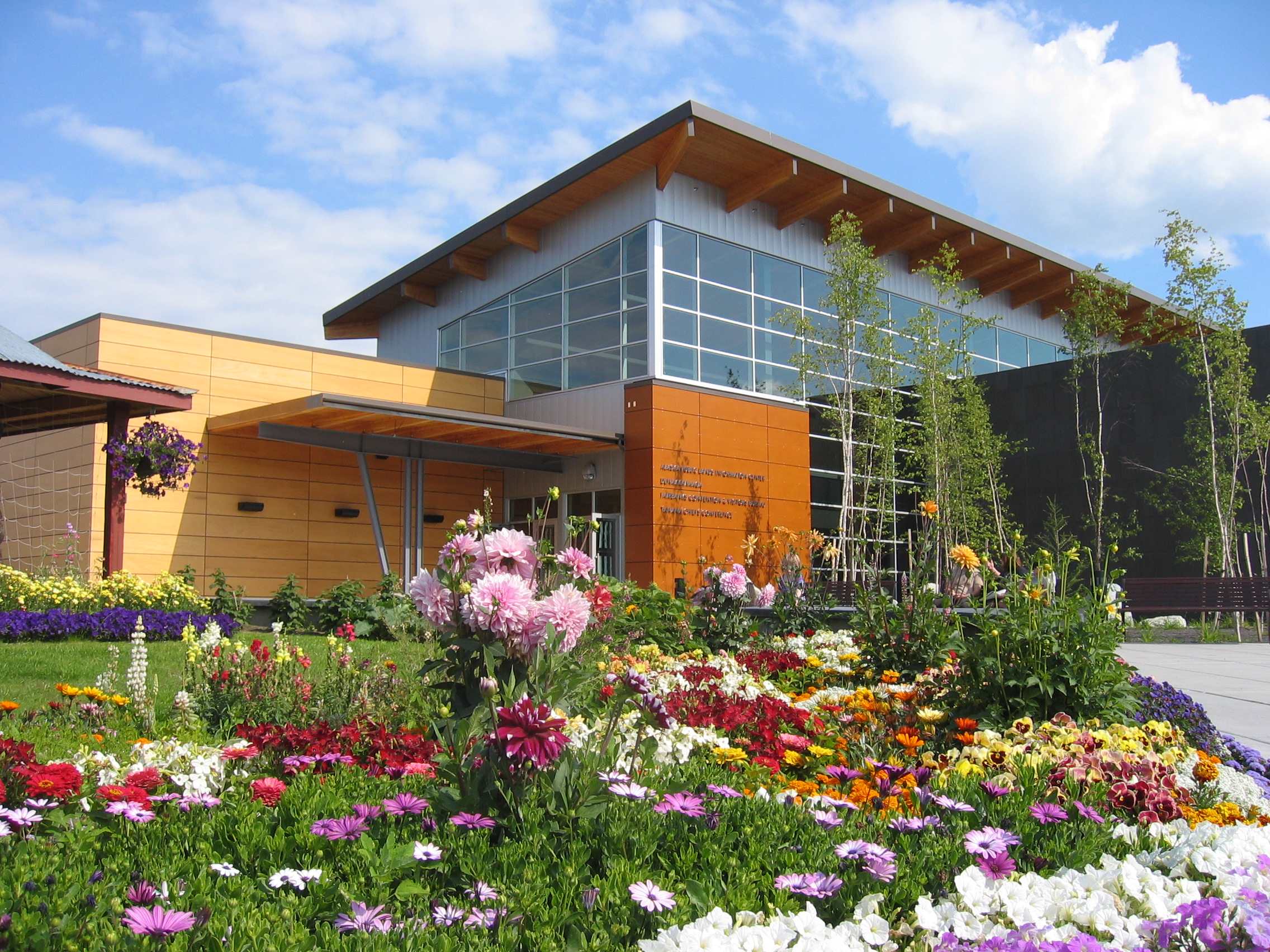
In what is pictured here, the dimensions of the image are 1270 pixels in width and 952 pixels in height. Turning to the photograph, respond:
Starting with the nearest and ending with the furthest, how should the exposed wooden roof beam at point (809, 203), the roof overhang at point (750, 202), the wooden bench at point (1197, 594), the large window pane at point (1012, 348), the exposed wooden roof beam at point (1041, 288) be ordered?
the wooden bench at point (1197, 594), the roof overhang at point (750, 202), the exposed wooden roof beam at point (809, 203), the exposed wooden roof beam at point (1041, 288), the large window pane at point (1012, 348)

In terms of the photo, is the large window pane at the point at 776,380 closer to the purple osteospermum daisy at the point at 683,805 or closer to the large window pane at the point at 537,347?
the large window pane at the point at 537,347

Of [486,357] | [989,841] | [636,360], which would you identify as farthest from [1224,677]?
[486,357]

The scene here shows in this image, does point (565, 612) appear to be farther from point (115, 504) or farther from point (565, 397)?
point (565, 397)

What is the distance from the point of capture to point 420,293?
23016mm

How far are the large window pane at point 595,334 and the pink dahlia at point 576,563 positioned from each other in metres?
15.4


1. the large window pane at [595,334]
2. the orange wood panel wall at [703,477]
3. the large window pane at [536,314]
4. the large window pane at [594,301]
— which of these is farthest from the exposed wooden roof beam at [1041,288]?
the large window pane at [536,314]

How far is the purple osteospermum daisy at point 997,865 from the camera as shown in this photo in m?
2.17

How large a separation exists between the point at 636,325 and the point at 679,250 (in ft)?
5.46

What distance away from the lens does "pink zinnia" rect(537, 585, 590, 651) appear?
2.64 meters

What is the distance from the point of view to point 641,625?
8297 mm

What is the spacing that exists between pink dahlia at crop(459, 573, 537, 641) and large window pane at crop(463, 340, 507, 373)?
60.5 feet

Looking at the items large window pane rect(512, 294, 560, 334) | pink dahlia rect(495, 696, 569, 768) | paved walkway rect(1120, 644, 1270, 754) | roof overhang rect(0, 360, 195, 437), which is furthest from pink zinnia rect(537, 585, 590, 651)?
large window pane rect(512, 294, 560, 334)

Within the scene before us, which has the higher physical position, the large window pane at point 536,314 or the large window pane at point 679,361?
the large window pane at point 536,314

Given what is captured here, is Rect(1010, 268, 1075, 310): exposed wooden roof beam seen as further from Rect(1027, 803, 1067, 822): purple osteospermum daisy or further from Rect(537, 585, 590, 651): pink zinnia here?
Rect(537, 585, 590, 651): pink zinnia
